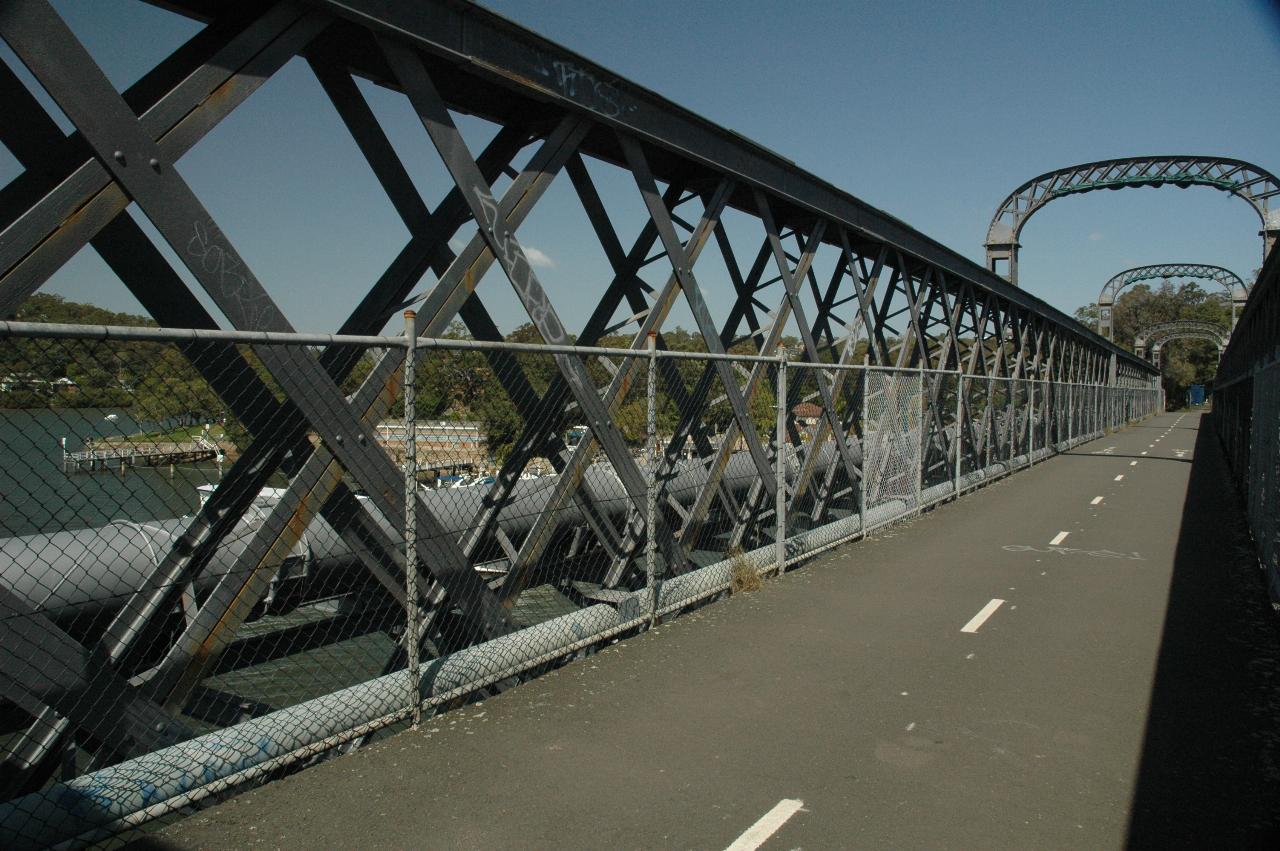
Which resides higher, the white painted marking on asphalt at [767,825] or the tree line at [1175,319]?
the tree line at [1175,319]

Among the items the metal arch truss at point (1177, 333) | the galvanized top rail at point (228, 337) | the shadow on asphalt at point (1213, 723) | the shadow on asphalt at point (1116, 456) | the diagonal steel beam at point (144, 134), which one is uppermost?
the metal arch truss at point (1177, 333)

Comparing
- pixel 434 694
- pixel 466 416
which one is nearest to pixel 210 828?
pixel 434 694

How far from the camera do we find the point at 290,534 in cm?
469

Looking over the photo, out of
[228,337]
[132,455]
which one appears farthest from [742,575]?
[132,455]

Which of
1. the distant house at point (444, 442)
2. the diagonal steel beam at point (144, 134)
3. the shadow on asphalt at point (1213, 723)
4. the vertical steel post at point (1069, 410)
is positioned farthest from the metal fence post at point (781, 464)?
the vertical steel post at point (1069, 410)

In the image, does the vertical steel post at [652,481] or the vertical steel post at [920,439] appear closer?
the vertical steel post at [652,481]

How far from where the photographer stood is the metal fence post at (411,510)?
4652mm

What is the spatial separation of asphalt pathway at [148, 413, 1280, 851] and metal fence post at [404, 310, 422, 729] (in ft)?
0.90

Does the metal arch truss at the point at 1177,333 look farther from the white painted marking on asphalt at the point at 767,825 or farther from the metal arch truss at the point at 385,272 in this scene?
the white painted marking on asphalt at the point at 767,825

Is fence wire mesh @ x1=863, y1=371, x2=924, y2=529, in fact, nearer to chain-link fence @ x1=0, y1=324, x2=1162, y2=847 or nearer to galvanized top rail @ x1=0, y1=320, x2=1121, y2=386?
chain-link fence @ x1=0, y1=324, x2=1162, y2=847

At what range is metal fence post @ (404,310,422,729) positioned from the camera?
183 inches

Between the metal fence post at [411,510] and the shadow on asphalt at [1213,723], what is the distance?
348cm

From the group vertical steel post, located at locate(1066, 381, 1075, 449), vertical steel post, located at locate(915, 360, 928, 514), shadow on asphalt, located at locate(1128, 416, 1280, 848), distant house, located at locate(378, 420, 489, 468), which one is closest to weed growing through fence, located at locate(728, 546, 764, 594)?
shadow on asphalt, located at locate(1128, 416, 1280, 848)

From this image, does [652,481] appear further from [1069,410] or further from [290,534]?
[1069,410]
